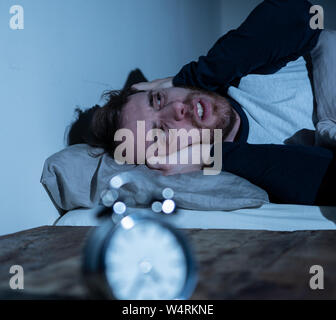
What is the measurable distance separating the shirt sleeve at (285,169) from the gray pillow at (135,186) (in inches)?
1.9

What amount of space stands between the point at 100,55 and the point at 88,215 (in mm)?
666

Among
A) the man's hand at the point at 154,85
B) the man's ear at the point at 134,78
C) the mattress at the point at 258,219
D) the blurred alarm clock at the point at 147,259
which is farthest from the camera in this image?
the man's ear at the point at 134,78

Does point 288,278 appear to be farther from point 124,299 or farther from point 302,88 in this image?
point 302,88

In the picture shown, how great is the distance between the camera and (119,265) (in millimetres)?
428

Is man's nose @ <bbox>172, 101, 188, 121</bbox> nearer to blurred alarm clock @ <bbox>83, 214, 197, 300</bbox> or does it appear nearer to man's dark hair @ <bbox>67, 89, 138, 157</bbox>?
man's dark hair @ <bbox>67, 89, 138, 157</bbox>

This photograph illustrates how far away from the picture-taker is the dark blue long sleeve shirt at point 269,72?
109 centimetres

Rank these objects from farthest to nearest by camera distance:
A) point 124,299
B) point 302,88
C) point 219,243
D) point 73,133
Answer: point 302,88
point 73,133
point 219,243
point 124,299

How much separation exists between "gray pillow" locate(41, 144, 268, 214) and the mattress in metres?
0.03

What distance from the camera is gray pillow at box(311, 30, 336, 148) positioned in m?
1.36

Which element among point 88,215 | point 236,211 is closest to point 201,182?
point 236,211

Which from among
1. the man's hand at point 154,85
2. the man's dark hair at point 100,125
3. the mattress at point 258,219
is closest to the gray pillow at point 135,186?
the mattress at point 258,219

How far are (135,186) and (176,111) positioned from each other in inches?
16.4

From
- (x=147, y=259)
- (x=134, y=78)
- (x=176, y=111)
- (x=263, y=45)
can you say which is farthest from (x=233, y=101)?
(x=147, y=259)

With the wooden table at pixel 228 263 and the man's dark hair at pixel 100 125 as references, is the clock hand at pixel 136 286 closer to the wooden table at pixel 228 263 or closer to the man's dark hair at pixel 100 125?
the wooden table at pixel 228 263
